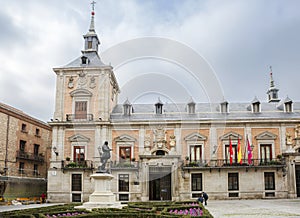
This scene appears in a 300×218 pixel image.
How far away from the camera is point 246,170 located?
29844 mm

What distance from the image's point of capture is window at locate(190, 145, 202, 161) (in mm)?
30938

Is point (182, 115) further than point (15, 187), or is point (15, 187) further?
point (182, 115)

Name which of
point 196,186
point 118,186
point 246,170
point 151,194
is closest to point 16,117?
point 118,186

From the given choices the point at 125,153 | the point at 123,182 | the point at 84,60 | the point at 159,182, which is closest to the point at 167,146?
the point at 159,182

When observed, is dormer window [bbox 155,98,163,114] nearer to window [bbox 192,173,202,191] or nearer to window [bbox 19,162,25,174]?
window [bbox 192,173,202,191]

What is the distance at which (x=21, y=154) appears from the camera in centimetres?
3247

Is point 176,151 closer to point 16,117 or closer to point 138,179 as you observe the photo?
point 138,179

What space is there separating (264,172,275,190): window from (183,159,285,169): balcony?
39.1 inches

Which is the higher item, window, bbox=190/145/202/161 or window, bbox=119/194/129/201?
window, bbox=190/145/202/161

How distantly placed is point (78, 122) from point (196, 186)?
481 inches

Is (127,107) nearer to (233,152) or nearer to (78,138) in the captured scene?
(78,138)

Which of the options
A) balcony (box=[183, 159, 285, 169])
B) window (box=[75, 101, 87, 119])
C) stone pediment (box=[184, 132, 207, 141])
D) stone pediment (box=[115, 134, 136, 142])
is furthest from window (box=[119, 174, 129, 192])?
window (box=[75, 101, 87, 119])

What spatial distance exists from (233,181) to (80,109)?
1552 cm

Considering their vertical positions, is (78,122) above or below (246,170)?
above
